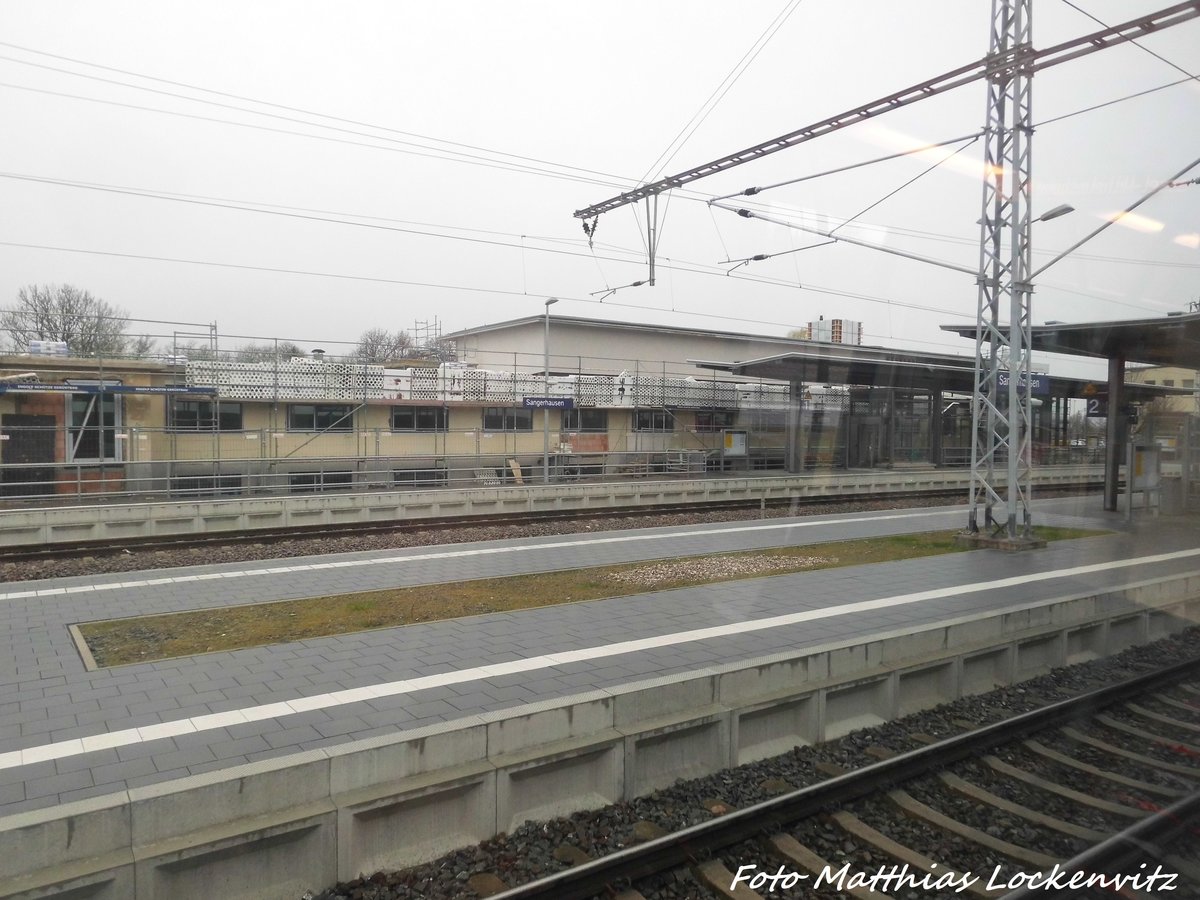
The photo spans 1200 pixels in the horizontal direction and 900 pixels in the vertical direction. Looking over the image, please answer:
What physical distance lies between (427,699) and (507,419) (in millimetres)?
23394

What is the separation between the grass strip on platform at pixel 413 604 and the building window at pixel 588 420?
1773cm

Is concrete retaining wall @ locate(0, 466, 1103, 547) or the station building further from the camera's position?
the station building

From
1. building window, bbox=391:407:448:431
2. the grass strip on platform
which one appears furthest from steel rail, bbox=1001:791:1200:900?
building window, bbox=391:407:448:431

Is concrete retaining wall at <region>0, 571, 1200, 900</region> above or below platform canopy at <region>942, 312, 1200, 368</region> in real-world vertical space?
below

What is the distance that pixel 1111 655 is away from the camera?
809cm

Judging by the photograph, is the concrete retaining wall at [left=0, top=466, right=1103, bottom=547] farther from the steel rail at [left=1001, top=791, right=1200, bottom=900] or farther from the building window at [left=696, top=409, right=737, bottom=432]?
the steel rail at [left=1001, top=791, right=1200, bottom=900]

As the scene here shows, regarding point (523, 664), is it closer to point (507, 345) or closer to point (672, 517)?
point (672, 517)

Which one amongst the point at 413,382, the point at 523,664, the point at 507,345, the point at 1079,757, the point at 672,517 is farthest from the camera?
the point at 507,345

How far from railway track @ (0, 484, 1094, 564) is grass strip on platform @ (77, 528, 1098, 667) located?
5.25 meters

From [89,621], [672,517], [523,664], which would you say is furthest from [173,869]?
[672,517]

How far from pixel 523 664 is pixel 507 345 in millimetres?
27143

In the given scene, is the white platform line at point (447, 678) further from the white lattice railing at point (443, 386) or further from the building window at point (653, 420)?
the building window at point (653, 420)

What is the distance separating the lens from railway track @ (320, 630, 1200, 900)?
394 cm

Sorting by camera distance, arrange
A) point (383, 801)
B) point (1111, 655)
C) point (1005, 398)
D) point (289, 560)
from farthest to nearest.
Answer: point (1005, 398) < point (289, 560) < point (1111, 655) < point (383, 801)
